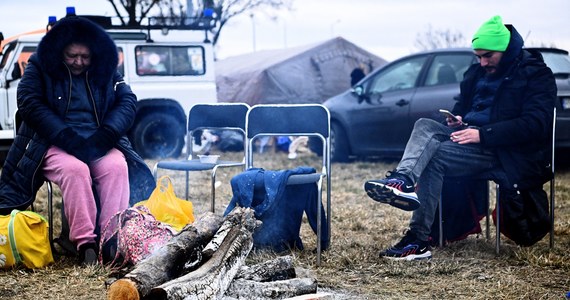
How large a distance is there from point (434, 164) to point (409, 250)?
0.51m

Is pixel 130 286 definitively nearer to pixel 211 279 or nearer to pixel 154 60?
pixel 211 279

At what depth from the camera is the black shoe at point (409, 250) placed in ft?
14.3

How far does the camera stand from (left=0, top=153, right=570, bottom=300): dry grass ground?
3.65m

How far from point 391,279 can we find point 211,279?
4.11 ft

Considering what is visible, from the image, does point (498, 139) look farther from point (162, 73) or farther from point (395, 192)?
point (162, 73)

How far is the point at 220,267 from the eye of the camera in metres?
3.14

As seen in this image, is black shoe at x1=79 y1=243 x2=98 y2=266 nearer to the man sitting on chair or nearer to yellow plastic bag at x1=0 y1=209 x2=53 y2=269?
yellow plastic bag at x1=0 y1=209 x2=53 y2=269

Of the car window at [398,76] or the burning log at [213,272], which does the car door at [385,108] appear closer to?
the car window at [398,76]

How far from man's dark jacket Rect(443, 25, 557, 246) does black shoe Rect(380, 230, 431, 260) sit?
1.65ft

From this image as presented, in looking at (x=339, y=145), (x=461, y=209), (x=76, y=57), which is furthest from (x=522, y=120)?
(x=339, y=145)

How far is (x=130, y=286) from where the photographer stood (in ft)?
9.05

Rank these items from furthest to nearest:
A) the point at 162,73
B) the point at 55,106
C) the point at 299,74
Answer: the point at 299,74 < the point at 162,73 < the point at 55,106

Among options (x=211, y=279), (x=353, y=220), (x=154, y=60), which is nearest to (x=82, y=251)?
(x=211, y=279)

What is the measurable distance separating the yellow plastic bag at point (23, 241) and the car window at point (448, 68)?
5191mm
